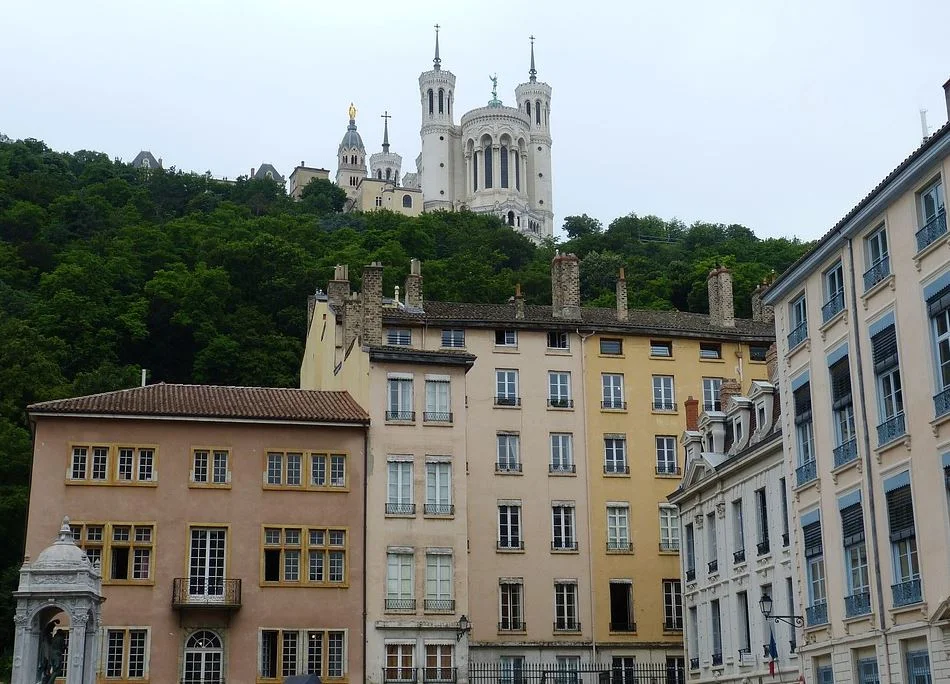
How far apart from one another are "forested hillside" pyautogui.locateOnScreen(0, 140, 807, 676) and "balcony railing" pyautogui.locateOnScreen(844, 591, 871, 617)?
34.1m

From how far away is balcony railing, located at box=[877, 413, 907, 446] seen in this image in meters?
25.8

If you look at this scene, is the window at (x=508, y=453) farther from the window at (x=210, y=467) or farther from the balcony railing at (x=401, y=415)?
the window at (x=210, y=467)

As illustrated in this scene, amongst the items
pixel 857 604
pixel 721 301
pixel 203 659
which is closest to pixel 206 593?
pixel 203 659

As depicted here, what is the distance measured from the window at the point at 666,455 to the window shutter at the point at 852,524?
2189 cm

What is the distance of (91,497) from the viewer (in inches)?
1555

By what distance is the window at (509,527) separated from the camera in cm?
4759

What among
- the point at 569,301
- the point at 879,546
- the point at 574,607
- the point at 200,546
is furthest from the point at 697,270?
the point at 879,546

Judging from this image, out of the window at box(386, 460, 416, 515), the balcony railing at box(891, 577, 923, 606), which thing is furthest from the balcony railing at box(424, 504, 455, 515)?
the balcony railing at box(891, 577, 923, 606)

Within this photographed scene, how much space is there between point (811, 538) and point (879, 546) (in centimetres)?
373

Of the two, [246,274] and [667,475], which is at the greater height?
[246,274]

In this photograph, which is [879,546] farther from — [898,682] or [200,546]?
[200,546]

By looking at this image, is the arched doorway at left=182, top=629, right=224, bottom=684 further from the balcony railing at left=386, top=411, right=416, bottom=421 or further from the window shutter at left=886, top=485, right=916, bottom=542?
the window shutter at left=886, top=485, right=916, bottom=542

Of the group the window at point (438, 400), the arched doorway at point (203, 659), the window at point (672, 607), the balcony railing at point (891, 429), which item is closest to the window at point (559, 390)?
the window at point (438, 400)

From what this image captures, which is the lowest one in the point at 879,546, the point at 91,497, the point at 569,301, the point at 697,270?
the point at 879,546
